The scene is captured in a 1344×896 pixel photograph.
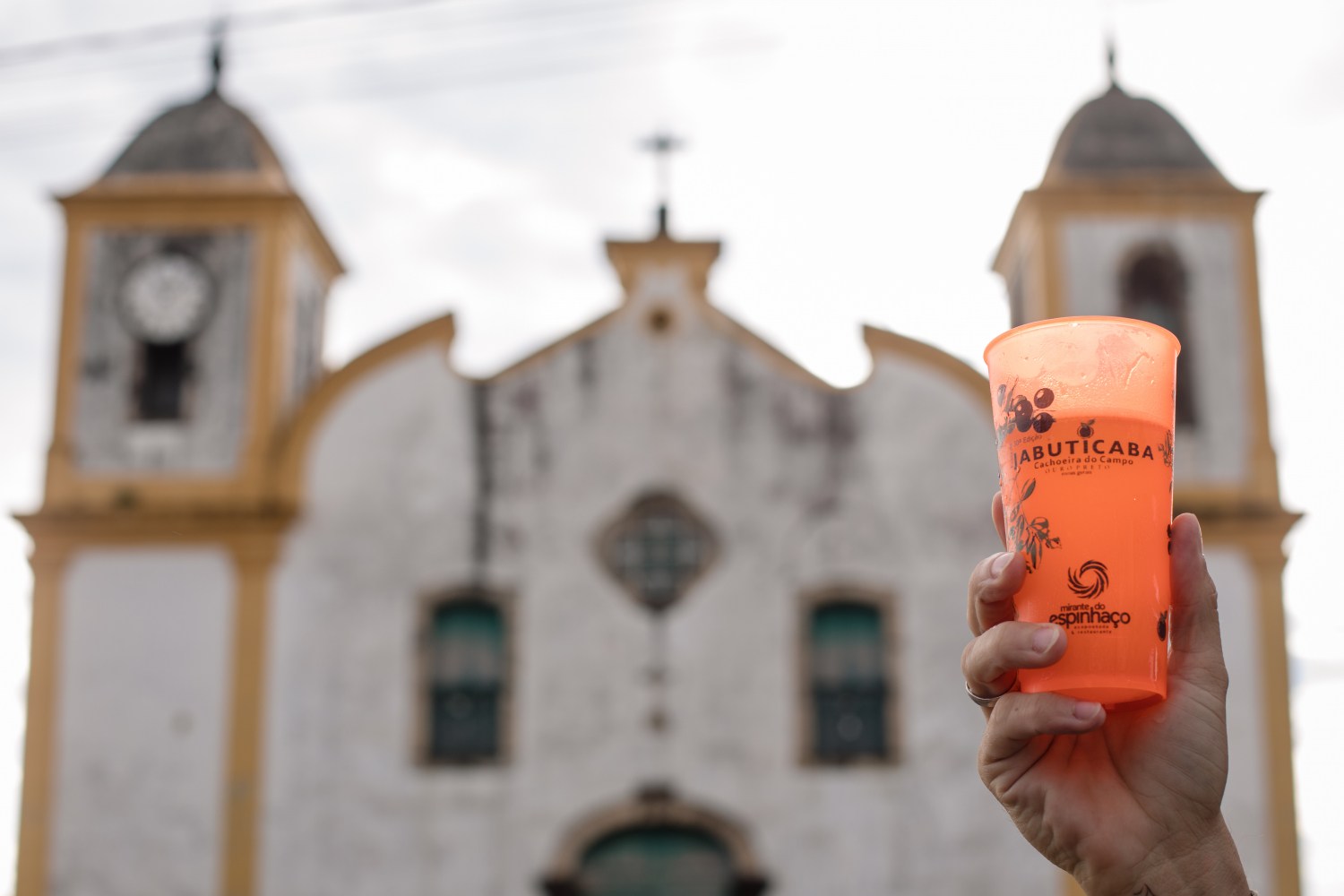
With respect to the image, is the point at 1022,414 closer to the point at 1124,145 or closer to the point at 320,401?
the point at 320,401

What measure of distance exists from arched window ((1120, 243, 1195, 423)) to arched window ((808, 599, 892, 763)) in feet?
12.2

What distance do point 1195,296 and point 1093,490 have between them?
41.2 feet

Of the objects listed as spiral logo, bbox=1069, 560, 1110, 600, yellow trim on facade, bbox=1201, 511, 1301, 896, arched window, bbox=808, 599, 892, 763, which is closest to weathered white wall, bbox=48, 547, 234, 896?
arched window, bbox=808, 599, 892, 763

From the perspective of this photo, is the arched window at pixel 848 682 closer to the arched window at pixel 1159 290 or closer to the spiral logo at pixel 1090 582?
the arched window at pixel 1159 290

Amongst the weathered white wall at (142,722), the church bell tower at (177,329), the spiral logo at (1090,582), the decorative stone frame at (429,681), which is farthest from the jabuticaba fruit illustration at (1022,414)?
the church bell tower at (177,329)

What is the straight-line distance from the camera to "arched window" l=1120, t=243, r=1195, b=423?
13955 millimetres

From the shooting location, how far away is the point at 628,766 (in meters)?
12.9

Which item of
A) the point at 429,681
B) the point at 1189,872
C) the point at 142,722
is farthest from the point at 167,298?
the point at 1189,872

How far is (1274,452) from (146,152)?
37.7ft

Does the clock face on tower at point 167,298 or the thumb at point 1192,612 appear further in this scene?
the clock face on tower at point 167,298

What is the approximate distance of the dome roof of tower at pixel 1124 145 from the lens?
14.4m

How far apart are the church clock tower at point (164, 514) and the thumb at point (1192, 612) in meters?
11.6

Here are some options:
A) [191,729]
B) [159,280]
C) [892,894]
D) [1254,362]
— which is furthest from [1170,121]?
[191,729]

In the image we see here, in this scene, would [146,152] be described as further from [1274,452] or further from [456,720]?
[1274,452]
